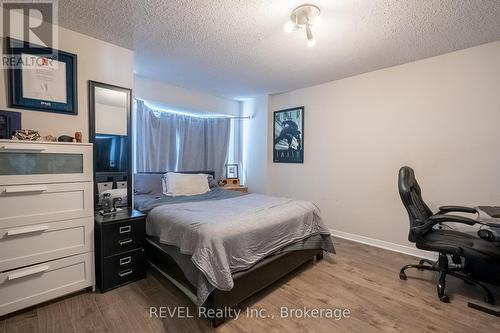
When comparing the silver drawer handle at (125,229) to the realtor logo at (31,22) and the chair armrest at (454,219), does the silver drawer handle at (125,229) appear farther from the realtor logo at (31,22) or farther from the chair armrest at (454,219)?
the chair armrest at (454,219)

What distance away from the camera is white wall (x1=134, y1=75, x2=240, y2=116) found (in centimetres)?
342

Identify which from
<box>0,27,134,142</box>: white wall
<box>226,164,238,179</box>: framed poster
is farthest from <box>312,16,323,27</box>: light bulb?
<box>226,164,238,179</box>: framed poster

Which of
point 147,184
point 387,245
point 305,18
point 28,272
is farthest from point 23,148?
point 387,245

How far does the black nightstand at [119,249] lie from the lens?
1.96 m

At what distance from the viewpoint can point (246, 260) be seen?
5.85 ft

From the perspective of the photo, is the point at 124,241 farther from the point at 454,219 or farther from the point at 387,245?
the point at 387,245

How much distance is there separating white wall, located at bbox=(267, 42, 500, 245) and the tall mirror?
8.69 feet

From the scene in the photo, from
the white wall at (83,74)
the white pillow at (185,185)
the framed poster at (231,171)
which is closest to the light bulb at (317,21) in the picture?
the white wall at (83,74)

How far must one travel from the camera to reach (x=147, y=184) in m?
3.14

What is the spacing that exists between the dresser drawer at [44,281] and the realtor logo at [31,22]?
178 cm

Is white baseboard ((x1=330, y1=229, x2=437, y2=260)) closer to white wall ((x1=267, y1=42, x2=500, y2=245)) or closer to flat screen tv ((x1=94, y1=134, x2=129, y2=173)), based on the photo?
white wall ((x1=267, y1=42, x2=500, y2=245))

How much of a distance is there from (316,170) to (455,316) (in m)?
2.31

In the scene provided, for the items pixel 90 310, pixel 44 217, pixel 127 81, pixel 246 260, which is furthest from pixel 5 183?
pixel 246 260

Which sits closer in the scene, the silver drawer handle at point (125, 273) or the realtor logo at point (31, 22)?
the realtor logo at point (31, 22)
